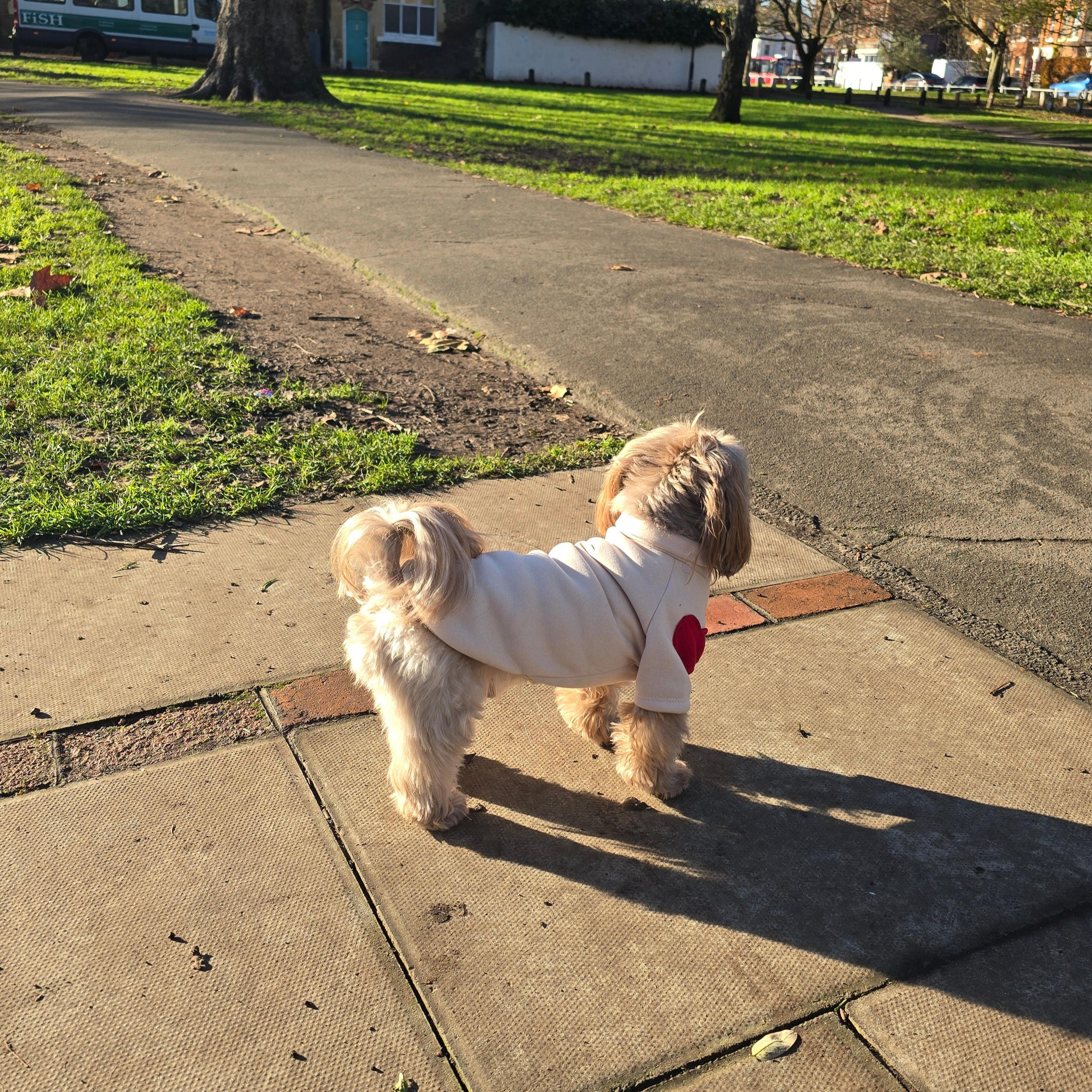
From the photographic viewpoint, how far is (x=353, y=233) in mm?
9578

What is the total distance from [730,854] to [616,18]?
140 feet

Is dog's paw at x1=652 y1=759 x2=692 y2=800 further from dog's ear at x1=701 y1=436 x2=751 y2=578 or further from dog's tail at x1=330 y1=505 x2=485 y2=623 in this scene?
dog's tail at x1=330 y1=505 x2=485 y2=623

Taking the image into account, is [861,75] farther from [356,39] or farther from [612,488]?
[612,488]

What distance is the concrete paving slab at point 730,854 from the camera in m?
2.16

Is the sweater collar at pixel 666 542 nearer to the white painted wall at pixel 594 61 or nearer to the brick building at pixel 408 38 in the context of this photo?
the white painted wall at pixel 594 61

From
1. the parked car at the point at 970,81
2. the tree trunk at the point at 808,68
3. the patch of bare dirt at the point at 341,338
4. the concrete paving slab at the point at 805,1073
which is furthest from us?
the parked car at the point at 970,81

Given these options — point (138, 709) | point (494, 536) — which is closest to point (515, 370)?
point (494, 536)

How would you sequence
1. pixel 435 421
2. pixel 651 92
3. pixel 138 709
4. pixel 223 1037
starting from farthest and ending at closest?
pixel 651 92, pixel 435 421, pixel 138 709, pixel 223 1037

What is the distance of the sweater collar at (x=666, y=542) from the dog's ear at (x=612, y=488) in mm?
180

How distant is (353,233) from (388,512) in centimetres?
778

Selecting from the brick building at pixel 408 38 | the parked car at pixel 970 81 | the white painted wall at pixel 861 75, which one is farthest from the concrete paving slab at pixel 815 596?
the white painted wall at pixel 861 75

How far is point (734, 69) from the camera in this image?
22844mm

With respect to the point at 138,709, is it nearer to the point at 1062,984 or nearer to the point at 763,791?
the point at 763,791

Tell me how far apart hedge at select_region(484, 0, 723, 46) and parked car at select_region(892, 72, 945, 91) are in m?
20.6
